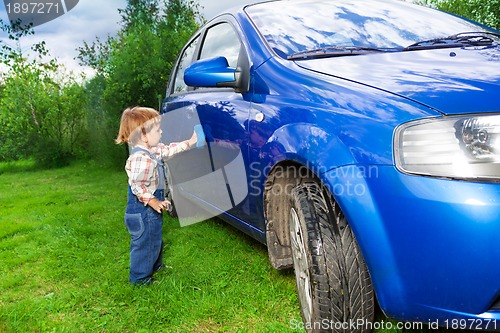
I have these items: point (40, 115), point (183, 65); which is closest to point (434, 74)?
point (183, 65)

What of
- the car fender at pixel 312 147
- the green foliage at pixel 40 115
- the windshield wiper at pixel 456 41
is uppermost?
the windshield wiper at pixel 456 41

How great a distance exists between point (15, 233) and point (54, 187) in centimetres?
296

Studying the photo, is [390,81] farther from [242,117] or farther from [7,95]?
[7,95]

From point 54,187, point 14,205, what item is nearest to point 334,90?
point 14,205

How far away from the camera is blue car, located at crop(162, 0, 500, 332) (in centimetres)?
148

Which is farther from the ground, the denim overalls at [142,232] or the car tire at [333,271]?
the car tire at [333,271]

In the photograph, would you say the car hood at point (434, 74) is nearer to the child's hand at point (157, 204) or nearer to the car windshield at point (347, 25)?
the car windshield at point (347, 25)

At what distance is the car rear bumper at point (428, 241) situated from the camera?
142 centimetres

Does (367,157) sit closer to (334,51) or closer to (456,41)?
(334,51)

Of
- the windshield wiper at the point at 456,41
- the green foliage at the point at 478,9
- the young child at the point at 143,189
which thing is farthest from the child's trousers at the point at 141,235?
the green foliage at the point at 478,9

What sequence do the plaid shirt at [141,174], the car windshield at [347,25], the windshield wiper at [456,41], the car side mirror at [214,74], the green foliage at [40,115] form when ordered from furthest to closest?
the green foliage at [40,115] < the plaid shirt at [141,174] < the car side mirror at [214,74] < the car windshield at [347,25] < the windshield wiper at [456,41]

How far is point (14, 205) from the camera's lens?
5832 mm

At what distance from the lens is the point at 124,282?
3014 mm

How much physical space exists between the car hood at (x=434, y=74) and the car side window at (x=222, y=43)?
754 mm
